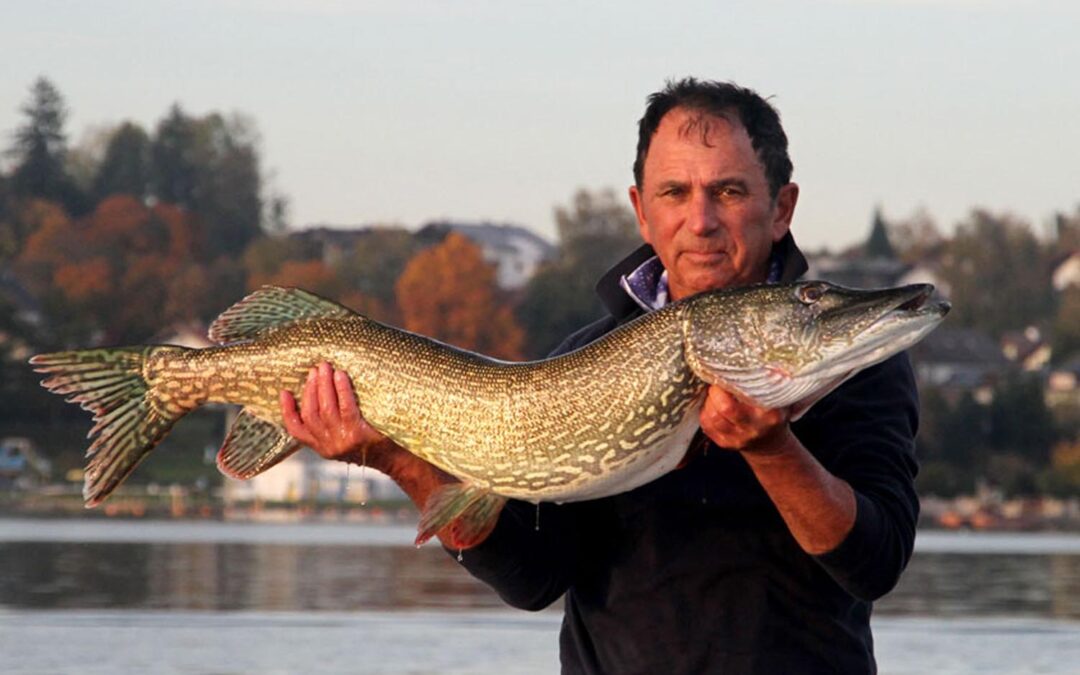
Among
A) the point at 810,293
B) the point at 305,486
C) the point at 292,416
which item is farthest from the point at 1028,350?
the point at 810,293

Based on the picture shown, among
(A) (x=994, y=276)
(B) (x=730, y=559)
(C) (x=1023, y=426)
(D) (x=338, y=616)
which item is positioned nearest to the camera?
(B) (x=730, y=559)

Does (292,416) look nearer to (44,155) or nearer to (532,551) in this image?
(532,551)

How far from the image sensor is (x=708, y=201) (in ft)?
18.5

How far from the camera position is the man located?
5496mm

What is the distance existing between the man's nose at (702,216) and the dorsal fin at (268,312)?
0.79 m

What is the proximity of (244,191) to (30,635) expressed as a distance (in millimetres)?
118285

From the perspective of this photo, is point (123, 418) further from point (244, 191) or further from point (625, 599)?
point (244, 191)

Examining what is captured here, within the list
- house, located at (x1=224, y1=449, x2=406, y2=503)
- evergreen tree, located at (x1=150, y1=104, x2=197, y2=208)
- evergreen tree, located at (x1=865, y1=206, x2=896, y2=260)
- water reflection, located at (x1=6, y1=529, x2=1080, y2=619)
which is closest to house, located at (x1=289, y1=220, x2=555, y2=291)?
evergreen tree, located at (x1=150, y1=104, x2=197, y2=208)

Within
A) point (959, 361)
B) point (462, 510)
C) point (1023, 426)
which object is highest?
point (462, 510)

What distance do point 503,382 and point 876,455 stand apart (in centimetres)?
83

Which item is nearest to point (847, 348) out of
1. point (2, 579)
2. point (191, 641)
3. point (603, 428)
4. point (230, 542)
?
point (603, 428)

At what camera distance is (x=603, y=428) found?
5.35 metres

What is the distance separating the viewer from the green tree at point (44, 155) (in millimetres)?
133250

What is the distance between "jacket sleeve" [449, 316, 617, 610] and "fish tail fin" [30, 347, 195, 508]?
75 centimetres
